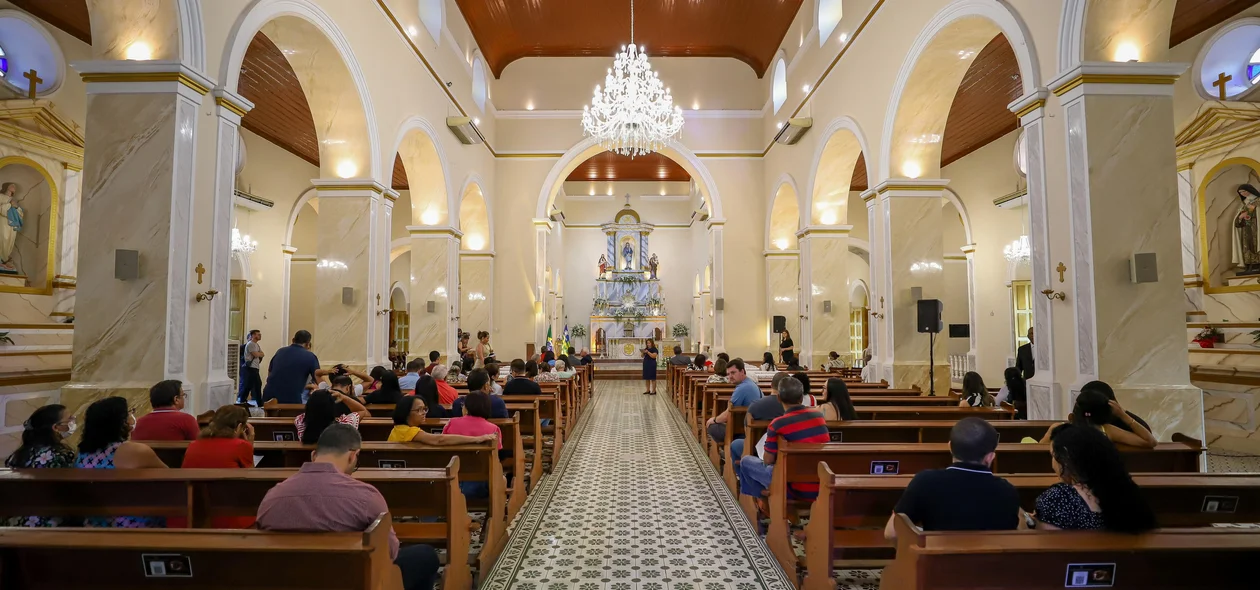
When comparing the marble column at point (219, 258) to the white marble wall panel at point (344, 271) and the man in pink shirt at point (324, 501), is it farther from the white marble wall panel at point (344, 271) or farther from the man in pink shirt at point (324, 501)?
the man in pink shirt at point (324, 501)

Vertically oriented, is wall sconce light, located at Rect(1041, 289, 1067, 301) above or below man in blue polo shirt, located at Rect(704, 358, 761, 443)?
above

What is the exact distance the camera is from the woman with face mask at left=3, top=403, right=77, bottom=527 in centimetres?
287

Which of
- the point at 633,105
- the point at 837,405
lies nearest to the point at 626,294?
the point at 633,105

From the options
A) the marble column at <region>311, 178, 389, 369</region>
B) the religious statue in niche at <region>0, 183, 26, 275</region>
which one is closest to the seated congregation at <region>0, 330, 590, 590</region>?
the marble column at <region>311, 178, 389, 369</region>

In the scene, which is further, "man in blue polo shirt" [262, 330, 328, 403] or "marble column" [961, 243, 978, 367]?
"marble column" [961, 243, 978, 367]

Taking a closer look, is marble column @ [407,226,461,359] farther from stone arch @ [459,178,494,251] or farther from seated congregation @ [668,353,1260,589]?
seated congregation @ [668,353,1260,589]

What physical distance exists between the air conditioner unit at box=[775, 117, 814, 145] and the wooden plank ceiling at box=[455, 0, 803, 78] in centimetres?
250

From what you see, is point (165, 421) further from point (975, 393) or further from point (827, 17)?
point (827, 17)

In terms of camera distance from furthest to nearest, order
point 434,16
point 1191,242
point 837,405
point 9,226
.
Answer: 1. point 434,16
2. point 1191,242
3. point 9,226
4. point 837,405

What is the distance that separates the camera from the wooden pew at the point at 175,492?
8.75 ft

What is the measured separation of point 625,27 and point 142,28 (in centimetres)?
1018

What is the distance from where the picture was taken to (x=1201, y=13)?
7711mm

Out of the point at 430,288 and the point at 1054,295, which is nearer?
the point at 1054,295

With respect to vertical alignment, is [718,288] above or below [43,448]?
above
